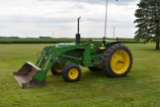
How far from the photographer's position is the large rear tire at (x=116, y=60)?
9.51 m

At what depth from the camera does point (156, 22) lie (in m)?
28.4

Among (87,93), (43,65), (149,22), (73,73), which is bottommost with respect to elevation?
(87,93)

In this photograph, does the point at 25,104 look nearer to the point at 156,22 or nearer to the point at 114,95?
the point at 114,95

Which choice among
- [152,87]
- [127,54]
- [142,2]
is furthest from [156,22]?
[152,87]

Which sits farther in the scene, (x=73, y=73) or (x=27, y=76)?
(x=27, y=76)

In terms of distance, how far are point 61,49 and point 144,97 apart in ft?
10.4

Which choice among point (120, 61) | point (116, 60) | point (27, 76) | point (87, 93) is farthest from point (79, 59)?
point (87, 93)

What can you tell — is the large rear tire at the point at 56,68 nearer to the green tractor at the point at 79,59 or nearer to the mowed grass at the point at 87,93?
the green tractor at the point at 79,59

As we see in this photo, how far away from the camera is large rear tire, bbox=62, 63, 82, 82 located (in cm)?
887

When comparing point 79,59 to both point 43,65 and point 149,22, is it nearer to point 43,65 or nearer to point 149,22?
point 43,65

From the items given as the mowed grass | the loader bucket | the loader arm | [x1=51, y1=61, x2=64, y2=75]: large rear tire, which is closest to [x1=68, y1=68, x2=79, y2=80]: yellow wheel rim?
the mowed grass

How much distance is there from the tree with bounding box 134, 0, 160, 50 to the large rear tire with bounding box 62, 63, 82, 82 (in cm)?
2010

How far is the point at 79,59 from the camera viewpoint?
9648 millimetres

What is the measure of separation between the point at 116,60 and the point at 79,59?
1335mm
